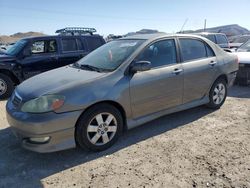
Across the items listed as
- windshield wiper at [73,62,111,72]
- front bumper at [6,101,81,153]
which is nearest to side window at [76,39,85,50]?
windshield wiper at [73,62,111,72]

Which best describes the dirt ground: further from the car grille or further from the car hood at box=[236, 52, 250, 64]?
the car hood at box=[236, 52, 250, 64]

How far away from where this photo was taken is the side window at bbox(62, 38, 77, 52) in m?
8.24

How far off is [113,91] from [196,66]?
78.4 inches

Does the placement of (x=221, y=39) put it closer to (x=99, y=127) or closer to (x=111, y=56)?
(x=111, y=56)

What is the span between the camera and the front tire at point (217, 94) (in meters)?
5.63

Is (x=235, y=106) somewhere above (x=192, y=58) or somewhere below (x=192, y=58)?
below

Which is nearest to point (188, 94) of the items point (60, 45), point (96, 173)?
point (96, 173)

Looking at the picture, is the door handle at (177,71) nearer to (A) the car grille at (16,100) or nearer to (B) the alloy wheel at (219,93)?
(B) the alloy wheel at (219,93)

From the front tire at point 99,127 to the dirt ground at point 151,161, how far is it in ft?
0.50

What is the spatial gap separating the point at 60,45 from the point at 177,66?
4520 millimetres

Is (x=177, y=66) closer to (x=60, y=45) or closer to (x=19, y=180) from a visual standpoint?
(x=19, y=180)

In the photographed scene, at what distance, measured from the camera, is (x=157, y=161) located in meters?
3.70

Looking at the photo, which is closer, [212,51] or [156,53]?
[156,53]

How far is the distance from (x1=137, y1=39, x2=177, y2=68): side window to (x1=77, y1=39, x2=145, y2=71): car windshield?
20 cm
